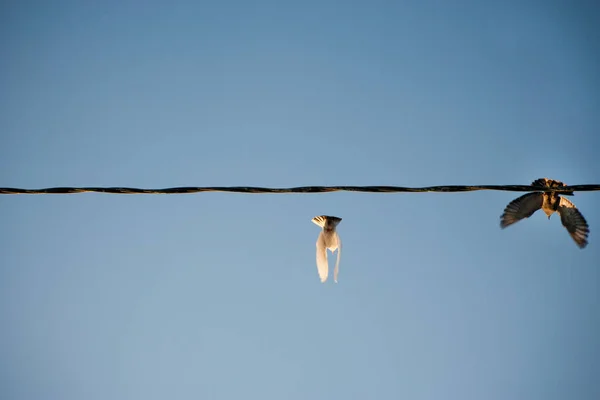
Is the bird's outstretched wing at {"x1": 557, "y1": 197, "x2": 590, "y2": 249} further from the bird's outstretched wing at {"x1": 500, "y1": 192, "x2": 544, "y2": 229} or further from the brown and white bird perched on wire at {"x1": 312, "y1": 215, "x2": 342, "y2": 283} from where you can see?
the brown and white bird perched on wire at {"x1": 312, "y1": 215, "x2": 342, "y2": 283}

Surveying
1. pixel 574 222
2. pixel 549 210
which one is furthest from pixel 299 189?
pixel 574 222

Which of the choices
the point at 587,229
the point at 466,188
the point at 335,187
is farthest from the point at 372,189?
the point at 587,229

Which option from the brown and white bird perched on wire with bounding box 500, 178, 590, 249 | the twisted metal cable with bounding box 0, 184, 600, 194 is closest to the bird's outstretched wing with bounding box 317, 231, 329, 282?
the twisted metal cable with bounding box 0, 184, 600, 194

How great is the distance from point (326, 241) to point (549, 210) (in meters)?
1.63

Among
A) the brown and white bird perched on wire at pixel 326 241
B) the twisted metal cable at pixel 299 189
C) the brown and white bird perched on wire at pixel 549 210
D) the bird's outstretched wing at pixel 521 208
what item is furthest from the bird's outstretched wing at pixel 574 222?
the brown and white bird perched on wire at pixel 326 241

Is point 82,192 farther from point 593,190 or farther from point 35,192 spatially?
point 593,190

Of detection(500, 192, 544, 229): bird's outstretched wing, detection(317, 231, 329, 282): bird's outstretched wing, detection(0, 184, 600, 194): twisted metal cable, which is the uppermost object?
detection(500, 192, 544, 229): bird's outstretched wing

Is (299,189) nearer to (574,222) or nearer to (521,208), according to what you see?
(521,208)

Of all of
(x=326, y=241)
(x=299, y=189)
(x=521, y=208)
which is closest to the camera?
(x=299, y=189)

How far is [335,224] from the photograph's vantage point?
3.95 metres

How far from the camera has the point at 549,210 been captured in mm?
3645

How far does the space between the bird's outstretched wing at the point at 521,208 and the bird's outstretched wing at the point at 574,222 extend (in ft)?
0.58

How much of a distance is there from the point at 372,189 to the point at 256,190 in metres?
0.74

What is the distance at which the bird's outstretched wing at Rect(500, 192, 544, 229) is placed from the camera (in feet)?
11.8
